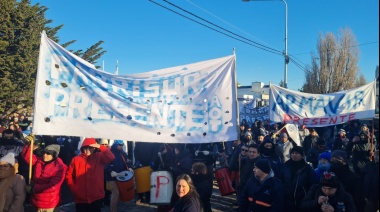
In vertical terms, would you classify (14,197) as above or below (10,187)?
below

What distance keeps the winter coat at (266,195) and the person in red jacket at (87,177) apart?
7.49 ft

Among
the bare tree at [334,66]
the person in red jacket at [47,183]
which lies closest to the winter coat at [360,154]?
the person in red jacket at [47,183]

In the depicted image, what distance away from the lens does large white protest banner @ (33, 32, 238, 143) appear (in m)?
4.81

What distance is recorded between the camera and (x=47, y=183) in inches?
192

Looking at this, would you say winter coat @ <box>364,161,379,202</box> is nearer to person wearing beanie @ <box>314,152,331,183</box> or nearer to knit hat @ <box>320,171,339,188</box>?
knit hat @ <box>320,171,339,188</box>

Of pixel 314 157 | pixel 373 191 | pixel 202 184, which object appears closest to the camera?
pixel 373 191

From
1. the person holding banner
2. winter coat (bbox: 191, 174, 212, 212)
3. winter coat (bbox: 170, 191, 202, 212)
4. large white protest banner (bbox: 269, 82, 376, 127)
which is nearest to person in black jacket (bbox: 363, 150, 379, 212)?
winter coat (bbox: 170, 191, 202, 212)

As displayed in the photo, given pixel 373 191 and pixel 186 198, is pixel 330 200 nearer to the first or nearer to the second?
pixel 373 191

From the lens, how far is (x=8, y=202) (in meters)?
4.61

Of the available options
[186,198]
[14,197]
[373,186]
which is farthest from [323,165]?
[14,197]

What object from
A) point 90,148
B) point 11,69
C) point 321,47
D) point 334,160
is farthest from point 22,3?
point 321,47

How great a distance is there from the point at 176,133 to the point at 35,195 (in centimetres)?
219

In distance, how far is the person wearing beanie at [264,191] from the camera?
4.10m

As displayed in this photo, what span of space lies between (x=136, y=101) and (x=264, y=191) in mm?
2298
